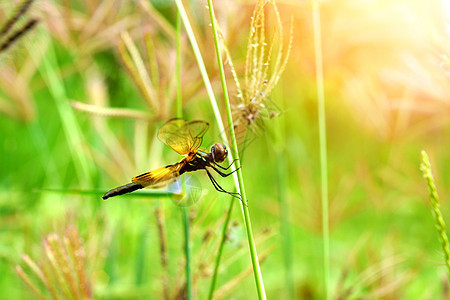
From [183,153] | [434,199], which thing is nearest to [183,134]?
[183,153]

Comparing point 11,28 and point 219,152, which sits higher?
point 11,28

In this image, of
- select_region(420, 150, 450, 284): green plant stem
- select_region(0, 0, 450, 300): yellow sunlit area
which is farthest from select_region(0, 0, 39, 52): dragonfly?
select_region(420, 150, 450, 284): green plant stem

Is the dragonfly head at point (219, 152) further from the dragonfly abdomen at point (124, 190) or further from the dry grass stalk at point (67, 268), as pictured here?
the dry grass stalk at point (67, 268)

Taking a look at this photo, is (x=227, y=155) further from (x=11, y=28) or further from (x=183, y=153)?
(x=11, y=28)

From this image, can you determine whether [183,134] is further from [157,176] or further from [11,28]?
[11,28]

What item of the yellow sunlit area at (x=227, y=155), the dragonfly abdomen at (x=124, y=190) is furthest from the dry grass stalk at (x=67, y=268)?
the dragonfly abdomen at (x=124, y=190)

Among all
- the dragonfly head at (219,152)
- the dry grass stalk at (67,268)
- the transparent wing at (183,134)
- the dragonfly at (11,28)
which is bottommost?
the dry grass stalk at (67,268)

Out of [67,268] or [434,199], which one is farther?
[67,268]
